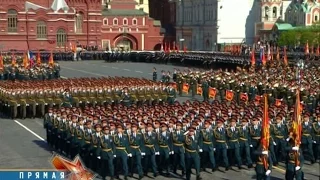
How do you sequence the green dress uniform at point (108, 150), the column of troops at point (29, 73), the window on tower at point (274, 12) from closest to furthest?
1. the green dress uniform at point (108, 150)
2. the column of troops at point (29, 73)
3. the window on tower at point (274, 12)

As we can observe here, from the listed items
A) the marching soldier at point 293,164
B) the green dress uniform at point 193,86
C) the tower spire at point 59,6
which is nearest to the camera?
the marching soldier at point 293,164

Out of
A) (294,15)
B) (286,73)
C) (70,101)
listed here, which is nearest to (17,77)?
(70,101)

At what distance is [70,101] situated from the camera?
82.1ft

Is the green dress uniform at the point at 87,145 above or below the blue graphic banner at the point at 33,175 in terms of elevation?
below

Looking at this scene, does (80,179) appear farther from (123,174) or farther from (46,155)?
(46,155)

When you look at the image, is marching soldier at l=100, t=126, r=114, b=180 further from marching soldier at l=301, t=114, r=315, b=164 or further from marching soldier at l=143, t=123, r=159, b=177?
marching soldier at l=301, t=114, r=315, b=164

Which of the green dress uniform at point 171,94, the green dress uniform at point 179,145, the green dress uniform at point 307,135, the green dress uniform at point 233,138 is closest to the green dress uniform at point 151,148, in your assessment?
the green dress uniform at point 179,145

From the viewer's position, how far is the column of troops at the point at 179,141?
14.8 metres

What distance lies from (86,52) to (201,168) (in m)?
47.4

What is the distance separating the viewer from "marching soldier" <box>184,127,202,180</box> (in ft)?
48.6

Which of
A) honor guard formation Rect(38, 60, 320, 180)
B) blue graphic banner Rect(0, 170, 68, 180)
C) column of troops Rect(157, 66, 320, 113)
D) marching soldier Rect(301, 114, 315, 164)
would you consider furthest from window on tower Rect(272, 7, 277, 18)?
blue graphic banner Rect(0, 170, 68, 180)

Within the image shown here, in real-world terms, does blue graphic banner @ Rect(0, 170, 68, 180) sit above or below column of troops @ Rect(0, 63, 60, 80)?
above

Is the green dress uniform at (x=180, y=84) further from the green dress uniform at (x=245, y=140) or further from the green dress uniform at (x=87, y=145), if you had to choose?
the green dress uniform at (x=87, y=145)

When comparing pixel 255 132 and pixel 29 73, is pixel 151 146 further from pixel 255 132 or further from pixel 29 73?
pixel 29 73
